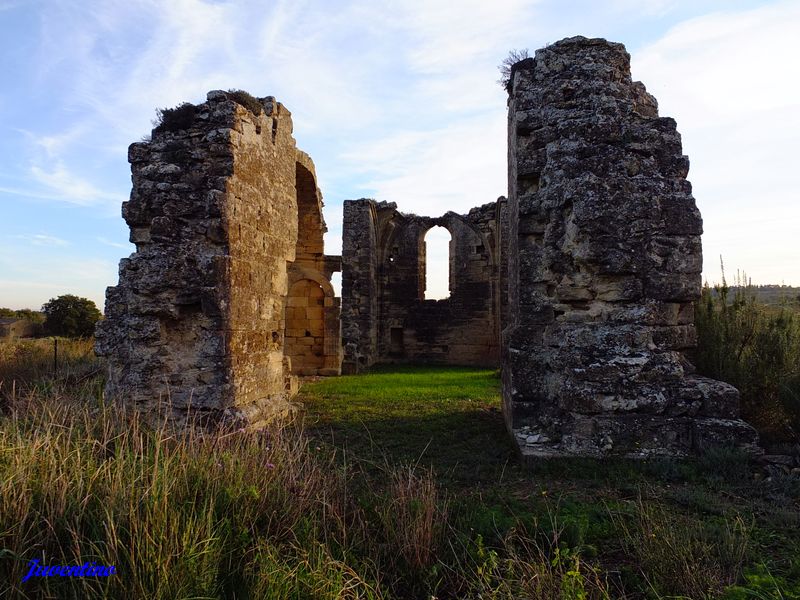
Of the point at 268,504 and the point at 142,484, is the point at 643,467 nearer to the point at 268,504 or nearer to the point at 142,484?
the point at 268,504

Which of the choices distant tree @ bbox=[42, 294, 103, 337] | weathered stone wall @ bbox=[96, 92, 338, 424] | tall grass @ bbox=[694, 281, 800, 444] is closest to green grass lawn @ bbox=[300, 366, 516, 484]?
weathered stone wall @ bbox=[96, 92, 338, 424]

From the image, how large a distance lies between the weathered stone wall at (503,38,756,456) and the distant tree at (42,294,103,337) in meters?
23.5

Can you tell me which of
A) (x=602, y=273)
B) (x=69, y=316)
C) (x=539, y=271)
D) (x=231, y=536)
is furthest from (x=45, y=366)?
(x=69, y=316)

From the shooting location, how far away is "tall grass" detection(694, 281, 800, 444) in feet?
19.2

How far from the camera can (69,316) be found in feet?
80.6

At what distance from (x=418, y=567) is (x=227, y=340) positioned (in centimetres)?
424

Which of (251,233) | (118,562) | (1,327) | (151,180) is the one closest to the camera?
(118,562)

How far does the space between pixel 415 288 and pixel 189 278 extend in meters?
14.3

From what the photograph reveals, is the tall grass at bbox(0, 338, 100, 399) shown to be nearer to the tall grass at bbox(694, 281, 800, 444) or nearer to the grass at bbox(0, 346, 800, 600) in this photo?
the grass at bbox(0, 346, 800, 600)

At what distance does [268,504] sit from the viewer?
3.24 metres

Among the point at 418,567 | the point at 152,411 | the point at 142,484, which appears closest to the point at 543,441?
the point at 418,567

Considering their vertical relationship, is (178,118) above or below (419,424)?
above

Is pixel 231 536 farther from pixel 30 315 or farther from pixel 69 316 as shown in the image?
pixel 30 315

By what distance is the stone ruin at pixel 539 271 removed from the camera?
5.17 m
